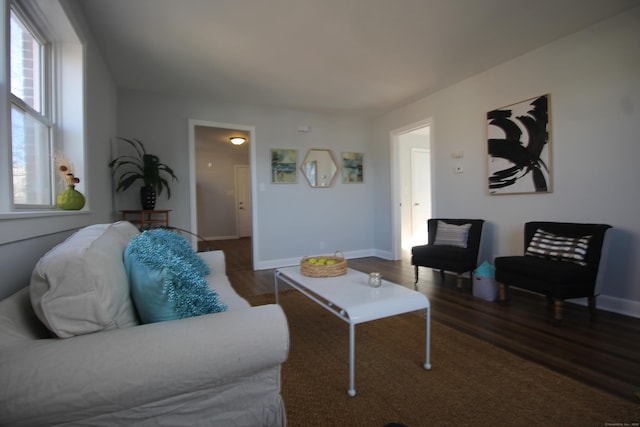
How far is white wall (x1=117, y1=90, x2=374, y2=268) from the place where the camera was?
12.3 ft

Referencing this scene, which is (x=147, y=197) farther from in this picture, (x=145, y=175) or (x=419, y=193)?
(x=419, y=193)

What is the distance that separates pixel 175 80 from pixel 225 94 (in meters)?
0.63

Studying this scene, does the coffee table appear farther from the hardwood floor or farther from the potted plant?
the potted plant

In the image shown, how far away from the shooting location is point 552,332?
2.09m

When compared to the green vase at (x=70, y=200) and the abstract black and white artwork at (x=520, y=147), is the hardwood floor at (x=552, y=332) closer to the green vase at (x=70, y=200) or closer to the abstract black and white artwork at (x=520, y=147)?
the abstract black and white artwork at (x=520, y=147)

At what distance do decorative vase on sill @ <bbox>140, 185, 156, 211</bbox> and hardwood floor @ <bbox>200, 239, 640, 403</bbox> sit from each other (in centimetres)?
144

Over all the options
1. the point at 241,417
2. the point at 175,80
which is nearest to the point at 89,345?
the point at 241,417

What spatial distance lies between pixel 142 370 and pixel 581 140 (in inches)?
138

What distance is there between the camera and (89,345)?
73 cm

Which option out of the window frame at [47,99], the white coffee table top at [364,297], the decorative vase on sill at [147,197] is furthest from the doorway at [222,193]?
the white coffee table top at [364,297]

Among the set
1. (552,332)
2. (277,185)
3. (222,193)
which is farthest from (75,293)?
(222,193)

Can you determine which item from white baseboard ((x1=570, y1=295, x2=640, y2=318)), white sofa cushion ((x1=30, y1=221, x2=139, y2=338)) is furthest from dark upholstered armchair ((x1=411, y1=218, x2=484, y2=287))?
white sofa cushion ((x1=30, y1=221, x2=139, y2=338))

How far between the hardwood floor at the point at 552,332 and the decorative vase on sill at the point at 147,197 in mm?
1439

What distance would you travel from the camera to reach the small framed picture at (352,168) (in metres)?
4.99
